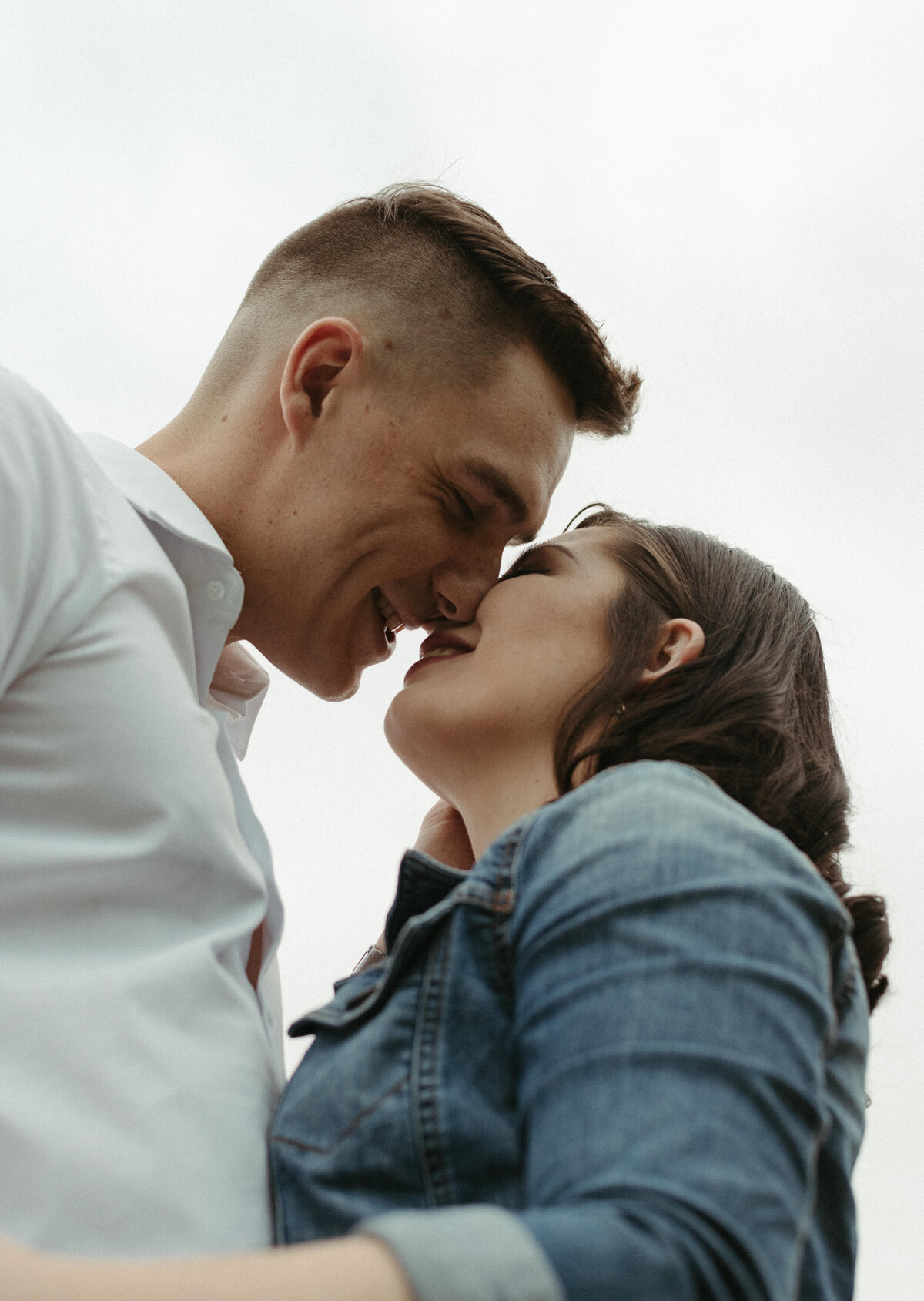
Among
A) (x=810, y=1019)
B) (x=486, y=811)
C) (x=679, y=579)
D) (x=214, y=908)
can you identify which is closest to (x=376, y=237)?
(x=679, y=579)

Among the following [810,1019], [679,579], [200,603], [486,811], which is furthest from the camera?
[679,579]

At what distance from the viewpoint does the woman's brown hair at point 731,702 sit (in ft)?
5.82

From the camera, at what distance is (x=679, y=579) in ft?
7.30

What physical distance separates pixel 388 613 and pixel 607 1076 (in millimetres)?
1600

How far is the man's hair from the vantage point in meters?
2.33

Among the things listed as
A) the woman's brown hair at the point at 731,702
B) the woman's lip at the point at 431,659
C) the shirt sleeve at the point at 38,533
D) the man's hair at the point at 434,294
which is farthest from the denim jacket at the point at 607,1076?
the man's hair at the point at 434,294

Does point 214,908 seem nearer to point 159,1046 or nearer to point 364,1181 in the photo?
point 159,1046

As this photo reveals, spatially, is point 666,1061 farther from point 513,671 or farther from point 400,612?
point 400,612

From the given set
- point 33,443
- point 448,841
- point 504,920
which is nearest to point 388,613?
point 448,841

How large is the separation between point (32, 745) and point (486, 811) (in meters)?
0.93

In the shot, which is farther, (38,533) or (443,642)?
(443,642)

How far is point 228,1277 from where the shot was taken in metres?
0.85

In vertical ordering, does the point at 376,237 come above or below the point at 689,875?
above

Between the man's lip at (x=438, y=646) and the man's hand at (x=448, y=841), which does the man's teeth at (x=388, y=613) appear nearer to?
the man's lip at (x=438, y=646)
